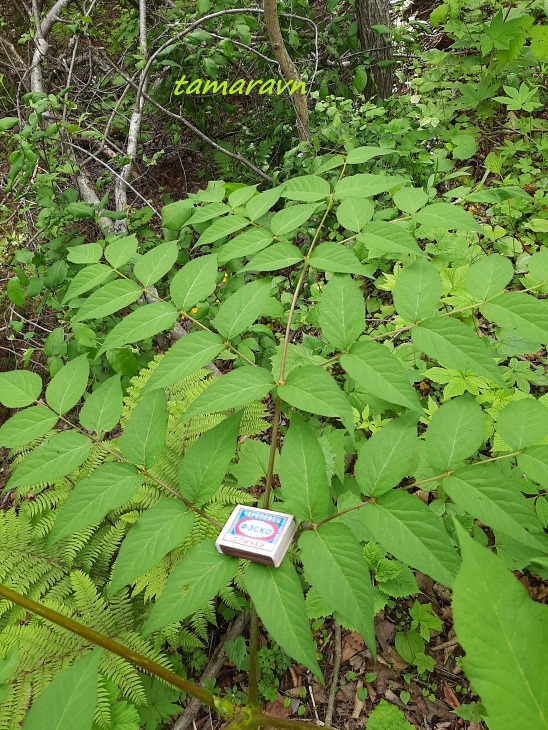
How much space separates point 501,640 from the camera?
0.52m

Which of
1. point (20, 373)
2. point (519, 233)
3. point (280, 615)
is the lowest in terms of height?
point (519, 233)

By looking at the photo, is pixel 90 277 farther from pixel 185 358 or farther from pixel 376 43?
pixel 376 43

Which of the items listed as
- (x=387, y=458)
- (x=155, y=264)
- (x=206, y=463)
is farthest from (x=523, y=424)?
(x=155, y=264)

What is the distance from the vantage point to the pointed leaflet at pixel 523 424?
3.26 feet

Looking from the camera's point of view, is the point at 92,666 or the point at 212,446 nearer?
the point at 92,666

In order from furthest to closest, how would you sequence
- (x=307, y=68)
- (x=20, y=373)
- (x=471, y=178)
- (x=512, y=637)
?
(x=307, y=68) → (x=471, y=178) → (x=20, y=373) → (x=512, y=637)

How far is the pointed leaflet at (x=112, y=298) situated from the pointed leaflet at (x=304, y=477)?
0.68 metres

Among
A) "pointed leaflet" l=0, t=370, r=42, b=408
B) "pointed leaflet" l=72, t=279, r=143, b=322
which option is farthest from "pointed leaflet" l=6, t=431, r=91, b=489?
"pointed leaflet" l=72, t=279, r=143, b=322

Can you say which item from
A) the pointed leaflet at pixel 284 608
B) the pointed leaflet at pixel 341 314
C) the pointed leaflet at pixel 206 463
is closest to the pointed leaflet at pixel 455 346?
the pointed leaflet at pixel 341 314

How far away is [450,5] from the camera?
3520 millimetres

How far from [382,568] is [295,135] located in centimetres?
365

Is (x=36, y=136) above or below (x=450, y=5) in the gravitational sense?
below

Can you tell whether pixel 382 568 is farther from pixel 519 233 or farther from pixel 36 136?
pixel 36 136

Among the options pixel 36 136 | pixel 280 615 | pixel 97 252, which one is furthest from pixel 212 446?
pixel 36 136
